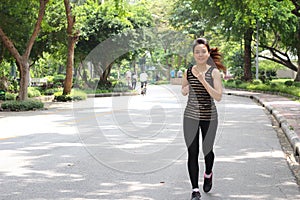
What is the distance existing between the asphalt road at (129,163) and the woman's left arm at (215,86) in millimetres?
1329

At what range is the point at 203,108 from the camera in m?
6.31

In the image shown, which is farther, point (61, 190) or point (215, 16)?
point (215, 16)

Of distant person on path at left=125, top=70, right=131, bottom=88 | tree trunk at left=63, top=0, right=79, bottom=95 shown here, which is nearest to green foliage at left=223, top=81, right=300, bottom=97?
distant person on path at left=125, top=70, right=131, bottom=88

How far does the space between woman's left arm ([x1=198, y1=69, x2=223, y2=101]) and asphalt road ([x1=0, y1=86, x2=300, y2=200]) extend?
1.33 meters

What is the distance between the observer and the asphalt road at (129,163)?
6.86 meters

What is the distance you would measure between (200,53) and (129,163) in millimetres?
3213

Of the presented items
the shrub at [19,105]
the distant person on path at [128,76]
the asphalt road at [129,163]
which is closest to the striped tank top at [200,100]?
the asphalt road at [129,163]

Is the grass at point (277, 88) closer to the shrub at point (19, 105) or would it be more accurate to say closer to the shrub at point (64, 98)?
the shrub at point (64, 98)

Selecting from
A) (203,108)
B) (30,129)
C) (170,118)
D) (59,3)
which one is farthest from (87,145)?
(59,3)

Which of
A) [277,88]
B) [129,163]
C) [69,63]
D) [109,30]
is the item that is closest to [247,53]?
[277,88]

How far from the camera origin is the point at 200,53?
20.6 ft

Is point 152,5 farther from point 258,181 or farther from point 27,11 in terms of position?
point 258,181

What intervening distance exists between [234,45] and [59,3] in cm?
3056

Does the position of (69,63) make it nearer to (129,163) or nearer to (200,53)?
(129,163)
